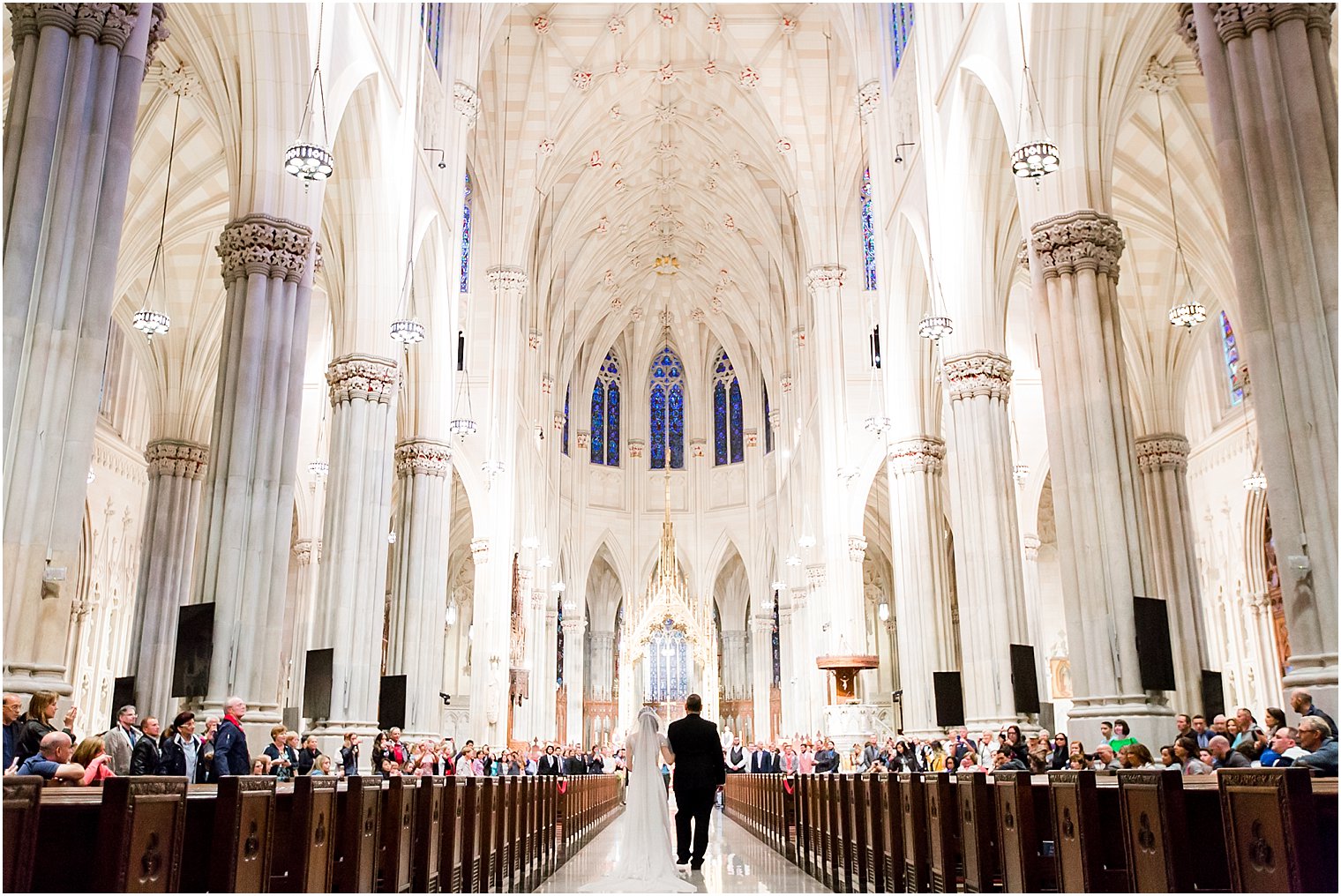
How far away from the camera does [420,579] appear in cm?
2138

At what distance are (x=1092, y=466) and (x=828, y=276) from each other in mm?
18244

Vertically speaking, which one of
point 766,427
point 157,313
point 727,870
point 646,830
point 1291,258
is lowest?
point 727,870

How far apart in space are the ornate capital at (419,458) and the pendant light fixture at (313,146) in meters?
9.02

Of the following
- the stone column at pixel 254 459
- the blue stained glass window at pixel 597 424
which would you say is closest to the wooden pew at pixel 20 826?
the stone column at pixel 254 459

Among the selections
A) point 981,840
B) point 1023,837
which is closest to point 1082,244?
point 981,840

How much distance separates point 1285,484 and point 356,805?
783cm

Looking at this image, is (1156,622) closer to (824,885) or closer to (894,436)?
(824,885)

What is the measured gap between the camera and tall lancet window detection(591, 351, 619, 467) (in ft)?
161

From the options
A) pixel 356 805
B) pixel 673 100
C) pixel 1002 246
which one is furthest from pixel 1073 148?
pixel 673 100

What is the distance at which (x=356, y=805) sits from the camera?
6.54 metres

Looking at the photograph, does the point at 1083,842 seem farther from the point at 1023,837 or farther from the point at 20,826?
the point at 20,826

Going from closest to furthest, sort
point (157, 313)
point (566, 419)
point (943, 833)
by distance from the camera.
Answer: point (943, 833)
point (157, 313)
point (566, 419)

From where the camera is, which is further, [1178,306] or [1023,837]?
[1178,306]

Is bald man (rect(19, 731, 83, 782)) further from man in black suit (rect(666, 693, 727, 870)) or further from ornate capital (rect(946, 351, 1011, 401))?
ornate capital (rect(946, 351, 1011, 401))
